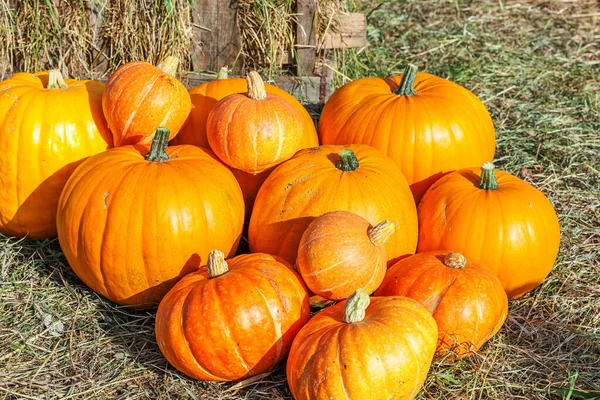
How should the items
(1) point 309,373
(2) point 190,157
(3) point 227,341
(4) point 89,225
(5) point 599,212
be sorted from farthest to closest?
(5) point 599,212, (2) point 190,157, (4) point 89,225, (3) point 227,341, (1) point 309,373

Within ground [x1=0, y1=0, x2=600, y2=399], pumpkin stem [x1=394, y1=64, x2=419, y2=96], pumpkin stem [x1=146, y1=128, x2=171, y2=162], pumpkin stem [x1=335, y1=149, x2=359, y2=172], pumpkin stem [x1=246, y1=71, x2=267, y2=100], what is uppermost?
pumpkin stem [x1=246, y1=71, x2=267, y2=100]

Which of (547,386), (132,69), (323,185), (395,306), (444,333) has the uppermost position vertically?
(132,69)

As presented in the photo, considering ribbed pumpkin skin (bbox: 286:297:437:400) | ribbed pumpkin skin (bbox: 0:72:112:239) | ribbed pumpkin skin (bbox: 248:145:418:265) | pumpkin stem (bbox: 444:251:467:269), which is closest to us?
ribbed pumpkin skin (bbox: 286:297:437:400)

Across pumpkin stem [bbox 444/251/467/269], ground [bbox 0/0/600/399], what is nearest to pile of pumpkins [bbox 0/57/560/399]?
pumpkin stem [bbox 444/251/467/269]

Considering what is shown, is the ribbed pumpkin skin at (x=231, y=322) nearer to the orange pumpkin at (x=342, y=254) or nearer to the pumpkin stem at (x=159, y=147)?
the orange pumpkin at (x=342, y=254)

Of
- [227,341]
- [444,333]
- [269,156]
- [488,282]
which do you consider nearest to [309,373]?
[227,341]

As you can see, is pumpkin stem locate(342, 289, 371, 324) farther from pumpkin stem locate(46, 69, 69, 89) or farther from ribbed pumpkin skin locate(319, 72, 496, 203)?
pumpkin stem locate(46, 69, 69, 89)

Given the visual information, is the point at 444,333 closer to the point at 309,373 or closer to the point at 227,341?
the point at 309,373

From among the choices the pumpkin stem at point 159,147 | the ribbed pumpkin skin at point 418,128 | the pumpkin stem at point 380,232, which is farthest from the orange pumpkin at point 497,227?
the pumpkin stem at point 159,147

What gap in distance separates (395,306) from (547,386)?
874mm

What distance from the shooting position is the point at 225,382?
133 inches

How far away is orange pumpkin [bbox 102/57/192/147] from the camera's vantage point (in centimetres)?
382

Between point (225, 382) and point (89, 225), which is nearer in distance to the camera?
point (225, 382)

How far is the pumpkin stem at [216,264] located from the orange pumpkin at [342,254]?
0.36 metres
